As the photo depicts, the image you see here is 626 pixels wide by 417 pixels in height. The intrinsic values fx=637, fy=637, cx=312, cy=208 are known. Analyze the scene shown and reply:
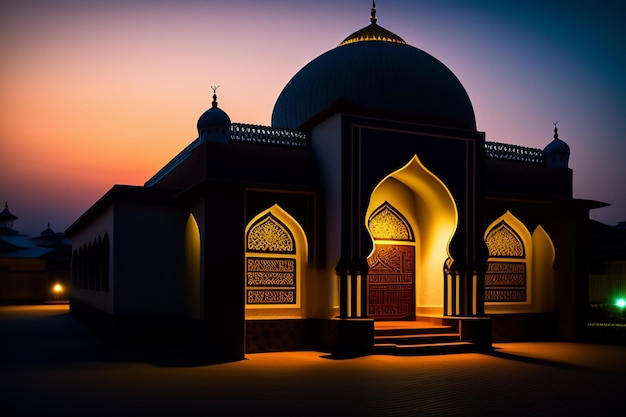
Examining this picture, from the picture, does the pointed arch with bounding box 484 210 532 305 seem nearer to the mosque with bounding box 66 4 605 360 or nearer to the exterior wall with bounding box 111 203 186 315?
the mosque with bounding box 66 4 605 360

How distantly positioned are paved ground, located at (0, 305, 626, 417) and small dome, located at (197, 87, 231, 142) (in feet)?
13.2

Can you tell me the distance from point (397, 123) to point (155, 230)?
5.33 meters

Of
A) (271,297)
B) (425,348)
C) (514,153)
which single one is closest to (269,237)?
(271,297)

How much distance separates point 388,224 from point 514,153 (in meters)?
3.65

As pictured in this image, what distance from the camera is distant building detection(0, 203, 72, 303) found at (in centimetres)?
3225

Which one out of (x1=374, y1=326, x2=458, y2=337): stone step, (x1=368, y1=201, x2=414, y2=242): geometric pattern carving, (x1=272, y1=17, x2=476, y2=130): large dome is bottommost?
(x1=374, y1=326, x2=458, y2=337): stone step

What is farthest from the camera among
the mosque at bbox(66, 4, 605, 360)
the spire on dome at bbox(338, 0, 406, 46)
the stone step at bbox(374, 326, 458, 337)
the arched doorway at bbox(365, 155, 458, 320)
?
the spire on dome at bbox(338, 0, 406, 46)

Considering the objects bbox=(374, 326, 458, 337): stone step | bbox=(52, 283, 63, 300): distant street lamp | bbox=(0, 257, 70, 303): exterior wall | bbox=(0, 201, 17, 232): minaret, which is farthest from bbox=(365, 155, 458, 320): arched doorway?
bbox=(0, 201, 17, 232): minaret

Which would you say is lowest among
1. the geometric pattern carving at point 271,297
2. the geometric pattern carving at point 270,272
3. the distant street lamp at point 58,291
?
the distant street lamp at point 58,291

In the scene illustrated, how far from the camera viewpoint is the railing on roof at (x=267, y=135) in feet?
40.7

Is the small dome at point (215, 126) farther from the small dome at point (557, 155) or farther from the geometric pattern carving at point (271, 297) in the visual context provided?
the small dome at point (557, 155)

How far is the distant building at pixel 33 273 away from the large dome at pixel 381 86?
21.9 metres

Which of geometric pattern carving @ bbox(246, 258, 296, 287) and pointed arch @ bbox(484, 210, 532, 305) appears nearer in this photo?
geometric pattern carving @ bbox(246, 258, 296, 287)

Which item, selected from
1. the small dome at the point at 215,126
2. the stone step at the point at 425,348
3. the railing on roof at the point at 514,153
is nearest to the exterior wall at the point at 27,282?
the small dome at the point at 215,126
